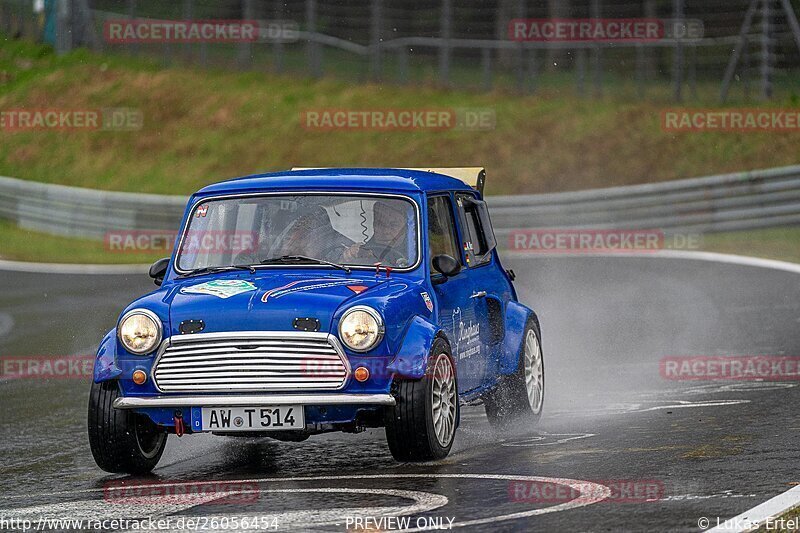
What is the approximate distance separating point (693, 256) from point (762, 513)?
15.5 metres

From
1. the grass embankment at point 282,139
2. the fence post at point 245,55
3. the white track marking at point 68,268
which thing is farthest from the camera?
the fence post at point 245,55

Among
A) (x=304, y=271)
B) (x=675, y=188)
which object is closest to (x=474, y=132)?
(x=675, y=188)

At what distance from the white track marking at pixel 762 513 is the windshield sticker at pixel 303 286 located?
8.96 ft

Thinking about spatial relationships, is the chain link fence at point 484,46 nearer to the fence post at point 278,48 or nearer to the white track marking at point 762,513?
the fence post at point 278,48

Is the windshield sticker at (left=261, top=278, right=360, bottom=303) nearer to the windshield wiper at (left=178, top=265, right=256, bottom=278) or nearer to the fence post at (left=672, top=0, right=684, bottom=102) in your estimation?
the windshield wiper at (left=178, top=265, right=256, bottom=278)

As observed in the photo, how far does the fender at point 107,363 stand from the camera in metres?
8.19

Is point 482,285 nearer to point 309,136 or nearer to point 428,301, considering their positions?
point 428,301

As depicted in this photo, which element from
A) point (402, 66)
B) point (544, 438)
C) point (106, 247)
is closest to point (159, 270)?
point (544, 438)

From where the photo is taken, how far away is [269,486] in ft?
24.9

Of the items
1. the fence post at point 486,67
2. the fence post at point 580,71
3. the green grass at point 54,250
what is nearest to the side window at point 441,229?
the green grass at point 54,250

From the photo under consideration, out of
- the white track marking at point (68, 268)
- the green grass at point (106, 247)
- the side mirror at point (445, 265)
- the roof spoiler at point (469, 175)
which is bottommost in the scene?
the side mirror at point (445, 265)

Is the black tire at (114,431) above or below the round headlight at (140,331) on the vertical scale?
below

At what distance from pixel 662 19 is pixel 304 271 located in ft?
75.8

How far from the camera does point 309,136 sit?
33.4 m
